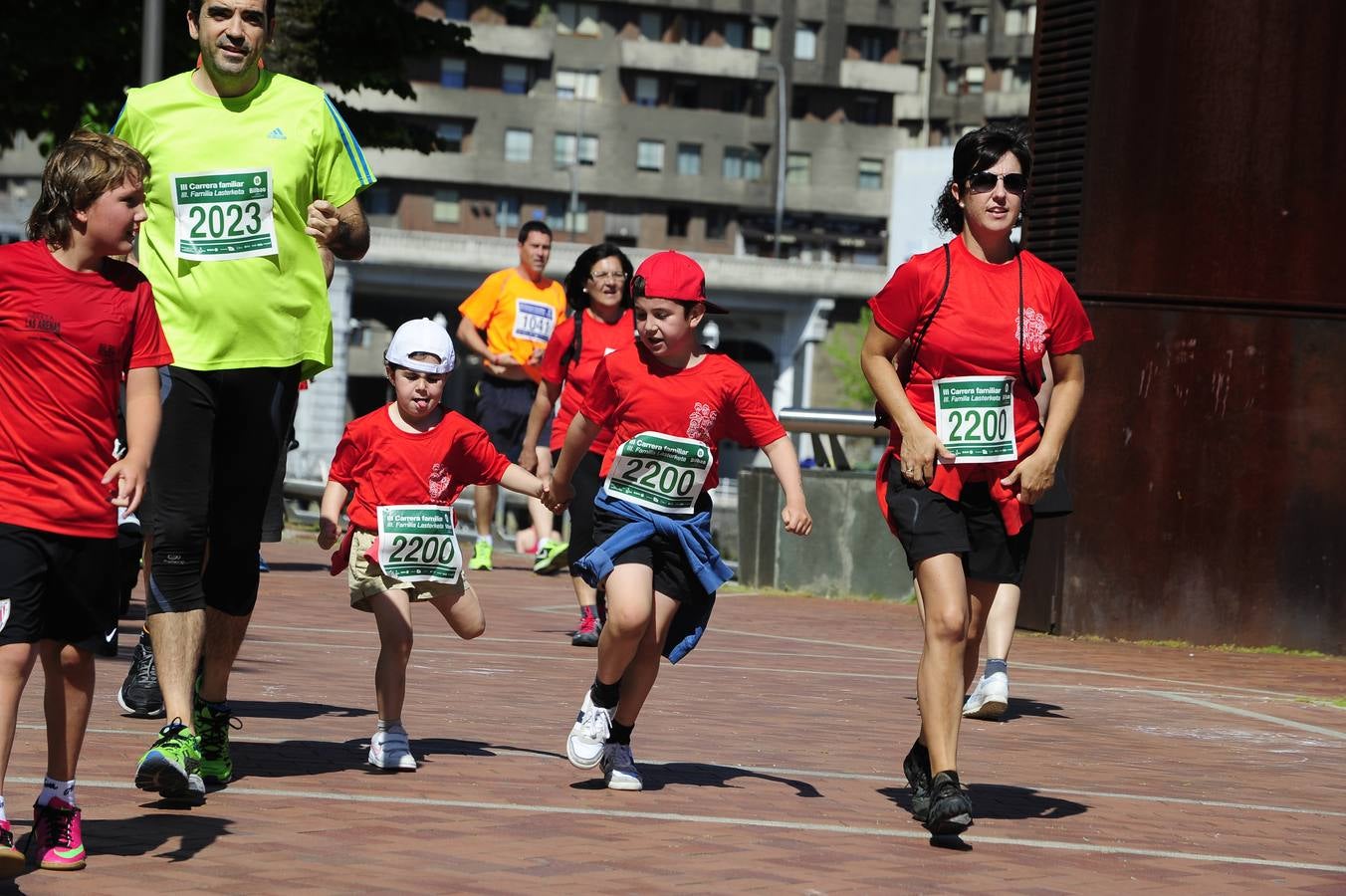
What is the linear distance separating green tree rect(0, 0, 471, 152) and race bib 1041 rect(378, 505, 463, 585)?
18.6m

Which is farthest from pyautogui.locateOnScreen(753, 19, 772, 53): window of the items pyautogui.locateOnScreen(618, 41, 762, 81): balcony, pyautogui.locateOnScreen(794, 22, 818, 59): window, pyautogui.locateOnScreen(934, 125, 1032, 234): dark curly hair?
pyautogui.locateOnScreen(934, 125, 1032, 234): dark curly hair

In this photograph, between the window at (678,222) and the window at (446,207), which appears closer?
the window at (446,207)

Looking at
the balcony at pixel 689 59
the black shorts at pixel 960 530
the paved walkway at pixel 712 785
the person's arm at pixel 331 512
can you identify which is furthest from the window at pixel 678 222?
the black shorts at pixel 960 530

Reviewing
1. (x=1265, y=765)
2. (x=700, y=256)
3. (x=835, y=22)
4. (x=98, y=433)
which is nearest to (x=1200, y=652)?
(x=1265, y=765)

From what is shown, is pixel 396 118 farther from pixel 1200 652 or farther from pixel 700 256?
pixel 700 256

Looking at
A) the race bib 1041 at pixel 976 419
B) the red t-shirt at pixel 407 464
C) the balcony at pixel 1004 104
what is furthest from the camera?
the balcony at pixel 1004 104

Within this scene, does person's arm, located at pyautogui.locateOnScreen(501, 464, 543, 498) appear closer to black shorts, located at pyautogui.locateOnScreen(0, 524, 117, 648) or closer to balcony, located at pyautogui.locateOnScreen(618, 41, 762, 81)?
black shorts, located at pyautogui.locateOnScreen(0, 524, 117, 648)

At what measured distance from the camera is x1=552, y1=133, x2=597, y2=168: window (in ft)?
358

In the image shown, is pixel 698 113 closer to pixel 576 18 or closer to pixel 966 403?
pixel 576 18

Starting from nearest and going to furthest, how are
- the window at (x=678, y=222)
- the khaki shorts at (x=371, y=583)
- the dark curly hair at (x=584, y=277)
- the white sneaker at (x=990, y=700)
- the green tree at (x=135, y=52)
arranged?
1. the khaki shorts at (x=371, y=583)
2. the white sneaker at (x=990, y=700)
3. the dark curly hair at (x=584, y=277)
4. the green tree at (x=135, y=52)
5. the window at (x=678, y=222)

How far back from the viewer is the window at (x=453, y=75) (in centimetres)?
10762

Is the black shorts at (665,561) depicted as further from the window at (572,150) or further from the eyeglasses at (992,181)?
the window at (572,150)

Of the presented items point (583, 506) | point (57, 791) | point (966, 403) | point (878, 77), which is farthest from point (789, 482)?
point (878, 77)

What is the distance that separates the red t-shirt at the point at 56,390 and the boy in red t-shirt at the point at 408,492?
1877 millimetres
